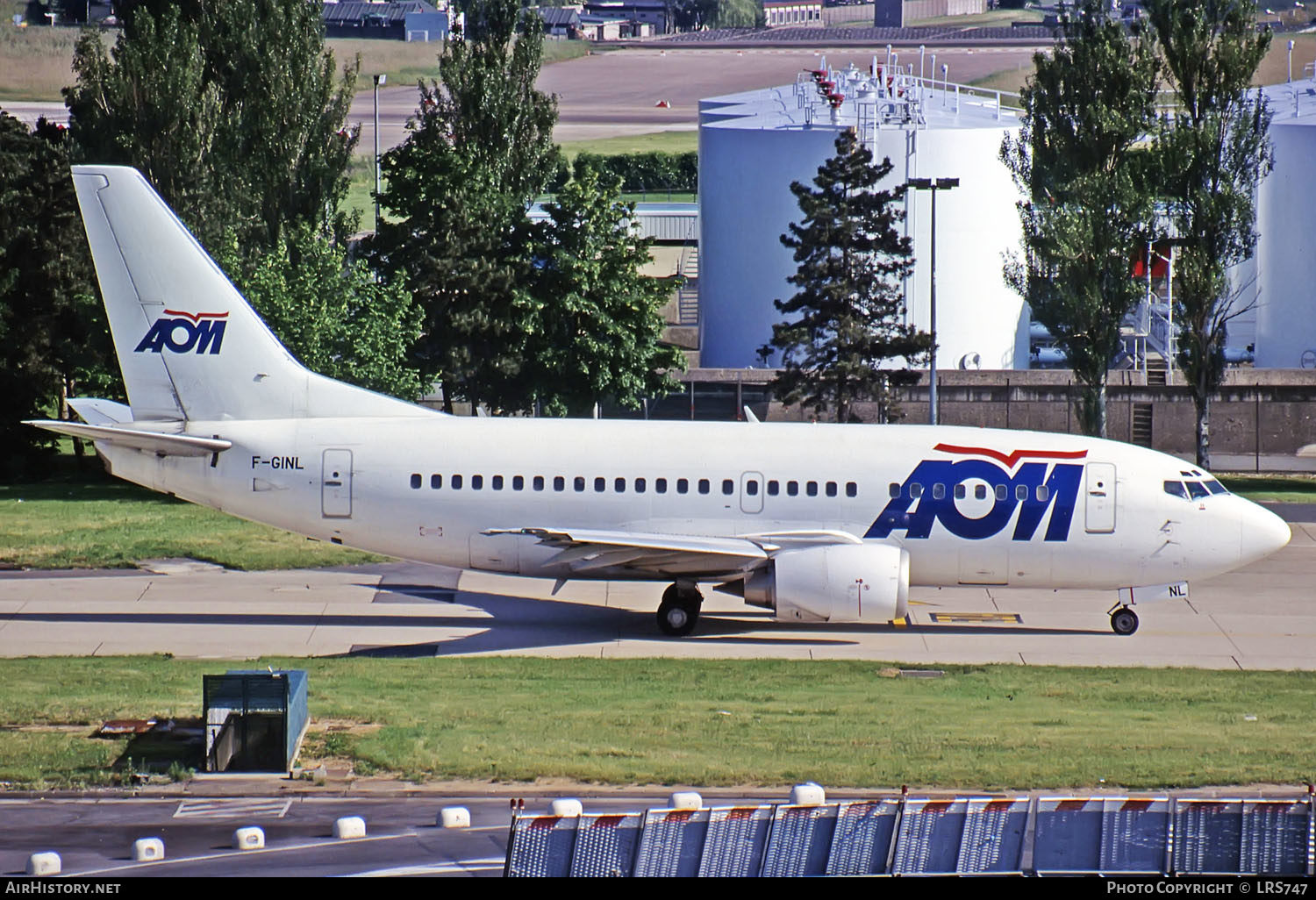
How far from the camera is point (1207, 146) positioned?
51031 millimetres

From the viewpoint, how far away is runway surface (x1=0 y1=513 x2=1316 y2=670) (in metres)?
30.1

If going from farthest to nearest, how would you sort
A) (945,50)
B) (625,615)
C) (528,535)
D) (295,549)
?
(945,50), (295,549), (625,615), (528,535)

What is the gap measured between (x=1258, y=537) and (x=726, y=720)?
42.5 ft

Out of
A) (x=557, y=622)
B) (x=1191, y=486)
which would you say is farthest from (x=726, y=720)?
(x=1191, y=486)

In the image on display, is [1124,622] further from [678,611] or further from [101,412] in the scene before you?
[101,412]

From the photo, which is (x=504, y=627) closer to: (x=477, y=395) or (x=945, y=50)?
(x=477, y=395)

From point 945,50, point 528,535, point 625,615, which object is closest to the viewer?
point 528,535

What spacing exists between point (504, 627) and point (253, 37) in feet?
91.8

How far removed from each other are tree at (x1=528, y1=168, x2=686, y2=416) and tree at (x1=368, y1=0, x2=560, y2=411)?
81 cm

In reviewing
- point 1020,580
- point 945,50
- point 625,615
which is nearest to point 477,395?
point 625,615

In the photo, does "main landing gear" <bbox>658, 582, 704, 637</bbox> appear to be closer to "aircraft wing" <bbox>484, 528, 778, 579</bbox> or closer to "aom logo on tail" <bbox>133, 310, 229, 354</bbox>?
"aircraft wing" <bbox>484, 528, 778, 579</bbox>

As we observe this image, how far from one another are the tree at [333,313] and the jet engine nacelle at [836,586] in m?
19.2

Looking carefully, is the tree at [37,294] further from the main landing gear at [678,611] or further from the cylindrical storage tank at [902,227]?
the cylindrical storage tank at [902,227]

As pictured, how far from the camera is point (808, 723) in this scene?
24125mm
